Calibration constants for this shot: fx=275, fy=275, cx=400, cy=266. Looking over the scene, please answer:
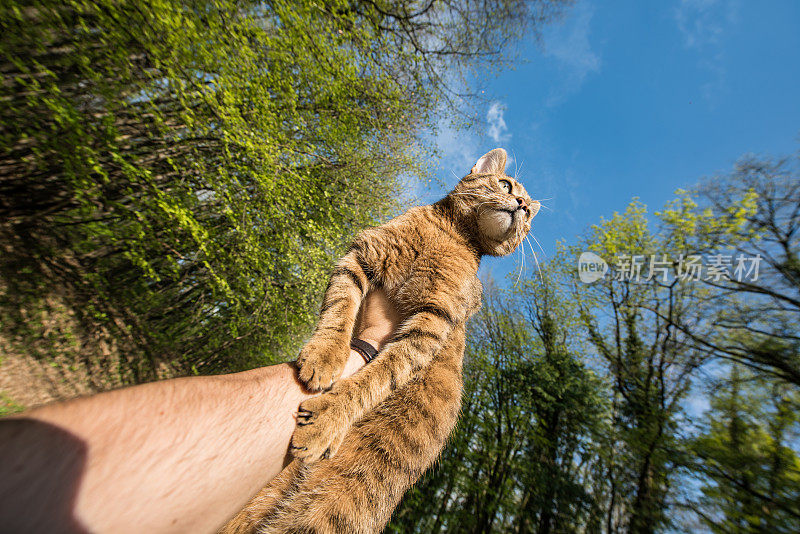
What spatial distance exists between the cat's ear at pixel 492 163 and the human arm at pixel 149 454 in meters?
3.20

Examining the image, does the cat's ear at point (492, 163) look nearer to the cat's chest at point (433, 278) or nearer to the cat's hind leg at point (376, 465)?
the cat's chest at point (433, 278)

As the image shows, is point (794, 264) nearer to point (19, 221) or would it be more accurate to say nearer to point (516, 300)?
point (516, 300)

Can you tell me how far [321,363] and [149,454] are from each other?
0.69 meters

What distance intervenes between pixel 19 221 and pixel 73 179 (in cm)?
237

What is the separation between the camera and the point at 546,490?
639cm

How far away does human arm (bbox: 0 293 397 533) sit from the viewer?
0.74 meters

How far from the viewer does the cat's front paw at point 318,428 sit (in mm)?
1245

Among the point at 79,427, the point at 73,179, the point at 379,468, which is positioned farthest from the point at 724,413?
the point at 73,179

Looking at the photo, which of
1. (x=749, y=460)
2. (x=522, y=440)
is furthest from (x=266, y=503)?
(x=522, y=440)

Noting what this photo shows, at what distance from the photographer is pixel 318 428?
4.16ft

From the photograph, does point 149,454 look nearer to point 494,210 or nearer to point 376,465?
point 376,465

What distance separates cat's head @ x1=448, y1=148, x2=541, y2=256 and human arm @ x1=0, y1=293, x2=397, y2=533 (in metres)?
2.16

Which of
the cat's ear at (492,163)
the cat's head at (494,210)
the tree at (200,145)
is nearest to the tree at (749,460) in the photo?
the cat's head at (494,210)

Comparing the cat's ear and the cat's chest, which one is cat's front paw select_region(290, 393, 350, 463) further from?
the cat's ear
